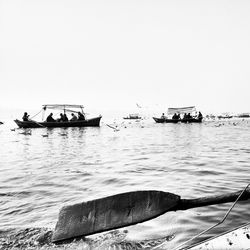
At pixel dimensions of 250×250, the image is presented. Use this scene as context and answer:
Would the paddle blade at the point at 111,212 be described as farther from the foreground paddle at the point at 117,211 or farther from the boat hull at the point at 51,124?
the boat hull at the point at 51,124

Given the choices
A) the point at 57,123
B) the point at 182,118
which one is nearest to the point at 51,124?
the point at 57,123

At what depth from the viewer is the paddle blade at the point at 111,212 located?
289 cm

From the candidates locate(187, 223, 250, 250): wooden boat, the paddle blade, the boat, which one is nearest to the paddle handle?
the paddle blade

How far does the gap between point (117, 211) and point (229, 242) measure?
1222mm

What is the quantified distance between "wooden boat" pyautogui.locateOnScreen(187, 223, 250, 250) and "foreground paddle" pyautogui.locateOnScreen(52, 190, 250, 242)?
45 cm

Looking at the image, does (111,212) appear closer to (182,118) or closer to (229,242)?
(229,242)

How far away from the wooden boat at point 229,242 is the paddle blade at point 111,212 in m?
0.59

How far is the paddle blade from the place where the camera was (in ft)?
9.50

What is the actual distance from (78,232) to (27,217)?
205cm

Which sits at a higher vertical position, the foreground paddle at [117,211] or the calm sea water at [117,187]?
the foreground paddle at [117,211]

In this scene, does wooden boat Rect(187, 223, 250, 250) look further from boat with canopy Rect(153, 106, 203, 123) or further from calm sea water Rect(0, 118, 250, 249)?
boat with canopy Rect(153, 106, 203, 123)

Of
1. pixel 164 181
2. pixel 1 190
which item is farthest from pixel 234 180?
pixel 1 190

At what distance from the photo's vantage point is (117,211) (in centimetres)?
295

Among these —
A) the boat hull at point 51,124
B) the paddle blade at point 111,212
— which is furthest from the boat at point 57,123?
the paddle blade at point 111,212
